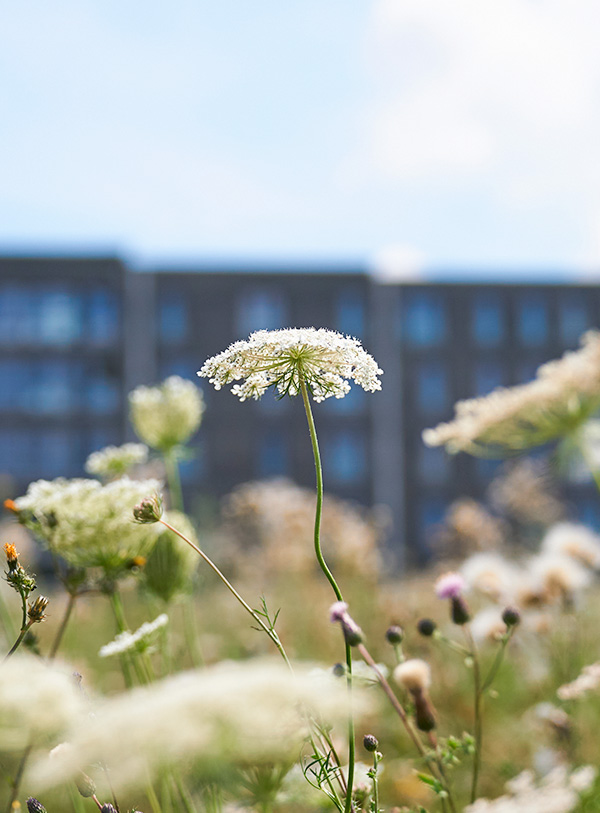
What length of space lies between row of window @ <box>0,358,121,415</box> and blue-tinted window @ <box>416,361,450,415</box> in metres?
14.4

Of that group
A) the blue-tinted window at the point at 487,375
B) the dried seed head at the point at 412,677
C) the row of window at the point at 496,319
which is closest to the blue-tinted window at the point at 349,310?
the row of window at the point at 496,319

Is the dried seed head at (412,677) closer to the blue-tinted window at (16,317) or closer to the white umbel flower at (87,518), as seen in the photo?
the white umbel flower at (87,518)

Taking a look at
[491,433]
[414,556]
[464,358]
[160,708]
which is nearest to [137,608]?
[491,433]

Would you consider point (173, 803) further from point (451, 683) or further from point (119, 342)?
point (119, 342)

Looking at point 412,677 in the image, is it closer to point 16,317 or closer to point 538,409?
point 538,409

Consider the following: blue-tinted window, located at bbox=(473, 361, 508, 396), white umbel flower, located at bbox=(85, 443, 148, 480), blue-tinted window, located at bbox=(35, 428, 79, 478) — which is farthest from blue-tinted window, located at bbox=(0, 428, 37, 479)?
white umbel flower, located at bbox=(85, 443, 148, 480)

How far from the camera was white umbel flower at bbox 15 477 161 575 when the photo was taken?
1811mm

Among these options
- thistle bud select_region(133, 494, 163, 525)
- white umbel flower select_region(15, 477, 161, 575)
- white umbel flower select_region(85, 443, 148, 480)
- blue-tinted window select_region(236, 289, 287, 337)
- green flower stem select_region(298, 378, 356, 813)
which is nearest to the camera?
green flower stem select_region(298, 378, 356, 813)

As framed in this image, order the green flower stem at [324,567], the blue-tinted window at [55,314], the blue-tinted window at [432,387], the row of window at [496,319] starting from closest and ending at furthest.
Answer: the green flower stem at [324,567] < the blue-tinted window at [55,314] < the blue-tinted window at [432,387] < the row of window at [496,319]

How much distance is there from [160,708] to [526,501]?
6.70 m

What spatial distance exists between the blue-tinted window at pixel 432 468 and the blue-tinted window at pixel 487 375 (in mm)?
3797

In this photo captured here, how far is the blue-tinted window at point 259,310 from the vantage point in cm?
3859

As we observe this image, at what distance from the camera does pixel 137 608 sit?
677cm

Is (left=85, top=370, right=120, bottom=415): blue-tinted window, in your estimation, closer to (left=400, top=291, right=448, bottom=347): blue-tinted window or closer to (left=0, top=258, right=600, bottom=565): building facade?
(left=0, top=258, right=600, bottom=565): building facade
